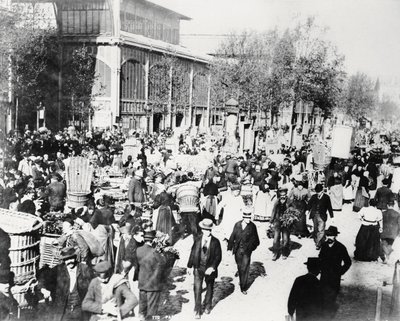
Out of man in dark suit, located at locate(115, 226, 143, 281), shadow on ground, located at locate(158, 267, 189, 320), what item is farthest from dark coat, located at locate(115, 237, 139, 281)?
shadow on ground, located at locate(158, 267, 189, 320)

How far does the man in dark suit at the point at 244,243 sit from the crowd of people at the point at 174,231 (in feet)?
0.06

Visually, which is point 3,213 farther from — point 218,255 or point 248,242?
point 248,242

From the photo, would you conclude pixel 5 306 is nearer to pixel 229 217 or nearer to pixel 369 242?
pixel 369 242

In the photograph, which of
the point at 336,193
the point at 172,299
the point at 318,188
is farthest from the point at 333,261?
the point at 336,193

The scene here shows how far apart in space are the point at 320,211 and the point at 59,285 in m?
7.31

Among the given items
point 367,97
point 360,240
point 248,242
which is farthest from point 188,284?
point 367,97

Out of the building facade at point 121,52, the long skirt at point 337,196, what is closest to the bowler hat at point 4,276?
the long skirt at point 337,196

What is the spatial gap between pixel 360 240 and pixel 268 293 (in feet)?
10.3

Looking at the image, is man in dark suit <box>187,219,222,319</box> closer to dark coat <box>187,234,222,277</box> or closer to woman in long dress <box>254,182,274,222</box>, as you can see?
dark coat <box>187,234,222,277</box>

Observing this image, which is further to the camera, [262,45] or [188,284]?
[262,45]

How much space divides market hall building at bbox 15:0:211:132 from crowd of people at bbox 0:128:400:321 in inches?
752

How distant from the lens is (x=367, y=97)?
60312mm

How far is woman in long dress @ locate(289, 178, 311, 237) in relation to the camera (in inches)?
491

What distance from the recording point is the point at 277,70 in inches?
1459
